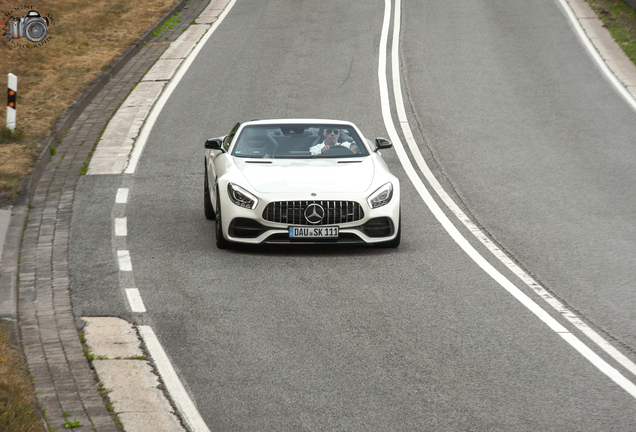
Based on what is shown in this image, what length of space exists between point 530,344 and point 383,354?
122 cm

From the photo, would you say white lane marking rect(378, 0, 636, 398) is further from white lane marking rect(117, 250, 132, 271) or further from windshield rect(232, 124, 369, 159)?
white lane marking rect(117, 250, 132, 271)

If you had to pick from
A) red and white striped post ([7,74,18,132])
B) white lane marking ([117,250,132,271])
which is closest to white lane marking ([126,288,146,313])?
white lane marking ([117,250,132,271])

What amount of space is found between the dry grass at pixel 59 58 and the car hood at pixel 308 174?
159 inches

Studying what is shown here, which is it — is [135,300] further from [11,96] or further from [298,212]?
[11,96]

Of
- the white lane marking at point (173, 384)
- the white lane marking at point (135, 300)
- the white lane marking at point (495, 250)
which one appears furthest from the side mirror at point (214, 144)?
the white lane marking at point (173, 384)

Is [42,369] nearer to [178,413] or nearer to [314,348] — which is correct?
[178,413]

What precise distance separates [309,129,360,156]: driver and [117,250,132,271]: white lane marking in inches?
104

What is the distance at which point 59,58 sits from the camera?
20.0 meters

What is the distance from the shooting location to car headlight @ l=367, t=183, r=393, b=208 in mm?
9531

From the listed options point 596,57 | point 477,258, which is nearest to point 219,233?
point 477,258

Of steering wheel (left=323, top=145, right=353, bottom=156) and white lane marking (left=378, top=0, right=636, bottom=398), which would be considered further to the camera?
steering wheel (left=323, top=145, right=353, bottom=156)

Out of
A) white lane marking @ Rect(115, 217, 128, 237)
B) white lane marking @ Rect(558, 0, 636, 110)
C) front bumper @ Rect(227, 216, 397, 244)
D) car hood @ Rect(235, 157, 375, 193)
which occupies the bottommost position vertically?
white lane marking @ Rect(558, 0, 636, 110)

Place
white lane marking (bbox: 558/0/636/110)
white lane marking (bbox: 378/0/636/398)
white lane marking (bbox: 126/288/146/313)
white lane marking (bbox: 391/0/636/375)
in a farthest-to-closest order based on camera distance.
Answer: white lane marking (bbox: 558/0/636/110) → white lane marking (bbox: 126/288/146/313) → white lane marking (bbox: 391/0/636/375) → white lane marking (bbox: 378/0/636/398)

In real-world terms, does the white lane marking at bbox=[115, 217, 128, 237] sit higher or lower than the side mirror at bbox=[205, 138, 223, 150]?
lower
